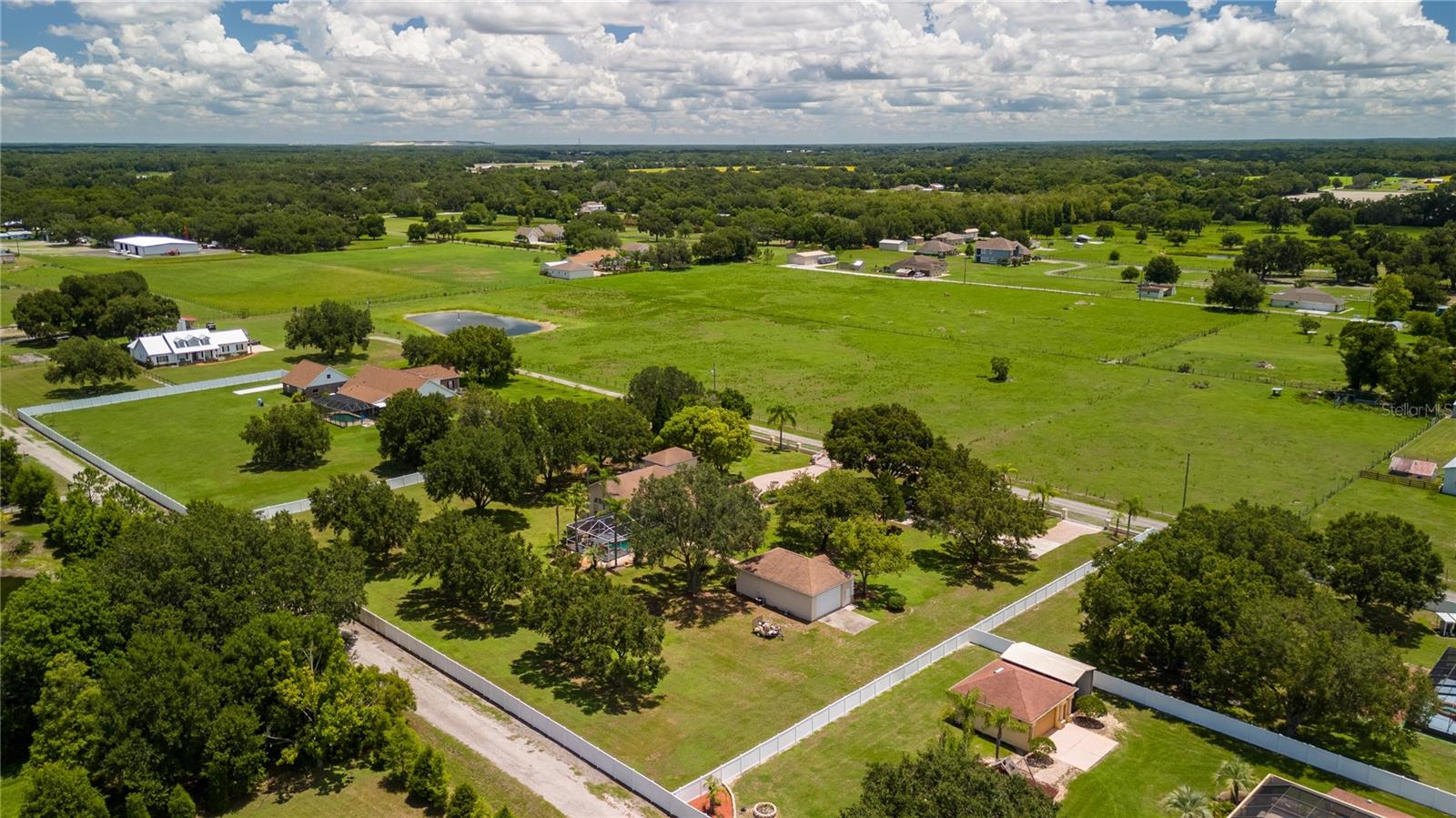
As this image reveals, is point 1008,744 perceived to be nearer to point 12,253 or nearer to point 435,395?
point 435,395

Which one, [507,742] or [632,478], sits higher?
[632,478]

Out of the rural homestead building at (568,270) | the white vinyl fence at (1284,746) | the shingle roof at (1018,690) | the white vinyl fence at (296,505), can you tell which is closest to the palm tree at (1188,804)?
the shingle roof at (1018,690)

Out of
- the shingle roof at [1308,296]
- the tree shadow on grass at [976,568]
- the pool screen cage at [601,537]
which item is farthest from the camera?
the shingle roof at [1308,296]

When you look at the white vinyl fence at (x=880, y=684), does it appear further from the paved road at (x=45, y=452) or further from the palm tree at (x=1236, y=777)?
the paved road at (x=45, y=452)

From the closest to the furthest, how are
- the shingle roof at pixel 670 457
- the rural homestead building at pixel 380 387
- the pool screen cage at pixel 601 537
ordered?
the pool screen cage at pixel 601 537, the shingle roof at pixel 670 457, the rural homestead building at pixel 380 387

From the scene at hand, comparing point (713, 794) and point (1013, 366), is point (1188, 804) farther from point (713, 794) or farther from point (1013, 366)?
point (1013, 366)

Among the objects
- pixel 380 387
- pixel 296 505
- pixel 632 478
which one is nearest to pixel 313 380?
Answer: pixel 380 387

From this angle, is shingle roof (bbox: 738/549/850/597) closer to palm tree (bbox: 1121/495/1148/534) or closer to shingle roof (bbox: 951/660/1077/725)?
shingle roof (bbox: 951/660/1077/725)

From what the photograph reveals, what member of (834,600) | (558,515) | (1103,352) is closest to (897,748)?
(834,600)

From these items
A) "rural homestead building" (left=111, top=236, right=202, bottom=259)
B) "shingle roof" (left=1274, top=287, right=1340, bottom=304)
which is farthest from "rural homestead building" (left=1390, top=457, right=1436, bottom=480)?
"rural homestead building" (left=111, top=236, right=202, bottom=259)
